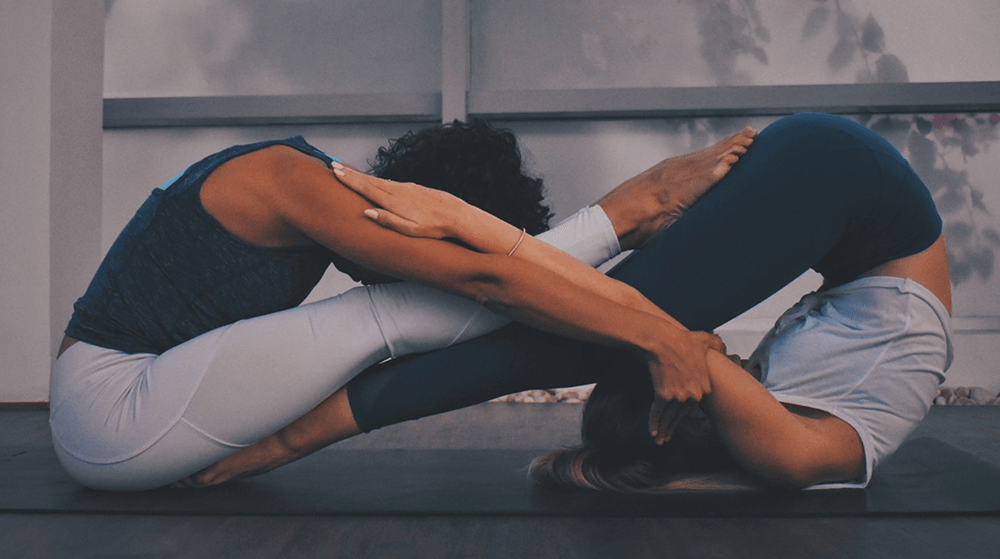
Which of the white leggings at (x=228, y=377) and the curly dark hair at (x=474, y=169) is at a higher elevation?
the curly dark hair at (x=474, y=169)

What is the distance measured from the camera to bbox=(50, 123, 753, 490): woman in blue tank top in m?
1.03

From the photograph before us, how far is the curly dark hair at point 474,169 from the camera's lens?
132 cm

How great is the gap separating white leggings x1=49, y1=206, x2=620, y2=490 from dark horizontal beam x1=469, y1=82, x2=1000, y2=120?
213cm

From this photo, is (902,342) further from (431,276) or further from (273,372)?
(273,372)

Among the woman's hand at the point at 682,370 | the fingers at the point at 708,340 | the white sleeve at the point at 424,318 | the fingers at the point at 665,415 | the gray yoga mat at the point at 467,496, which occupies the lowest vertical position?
the gray yoga mat at the point at 467,496

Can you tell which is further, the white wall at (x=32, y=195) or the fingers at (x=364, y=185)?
the white wall at (x=32, y=195)

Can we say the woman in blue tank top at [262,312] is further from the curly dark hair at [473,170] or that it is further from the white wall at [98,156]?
the white wall at [98,156]

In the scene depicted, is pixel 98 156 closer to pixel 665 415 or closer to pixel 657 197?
pixel 657 197

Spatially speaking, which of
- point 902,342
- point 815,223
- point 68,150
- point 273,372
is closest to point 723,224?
point 815,223

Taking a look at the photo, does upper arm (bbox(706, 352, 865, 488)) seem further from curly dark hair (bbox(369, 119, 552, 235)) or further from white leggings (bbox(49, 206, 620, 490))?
curly dark hair (bbox(369, 119, 552, 235))

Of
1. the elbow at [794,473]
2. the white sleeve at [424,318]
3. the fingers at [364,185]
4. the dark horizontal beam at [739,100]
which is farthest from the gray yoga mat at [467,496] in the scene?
the dark horizontal beam at [739,100]

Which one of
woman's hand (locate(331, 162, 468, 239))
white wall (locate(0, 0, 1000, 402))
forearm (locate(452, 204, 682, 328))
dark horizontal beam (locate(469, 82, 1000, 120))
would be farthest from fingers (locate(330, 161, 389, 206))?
dark horizontal beam (locate(469, 82, 1000, 120))

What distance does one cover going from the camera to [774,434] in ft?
3.38

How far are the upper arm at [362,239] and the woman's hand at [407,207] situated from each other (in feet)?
0.03
